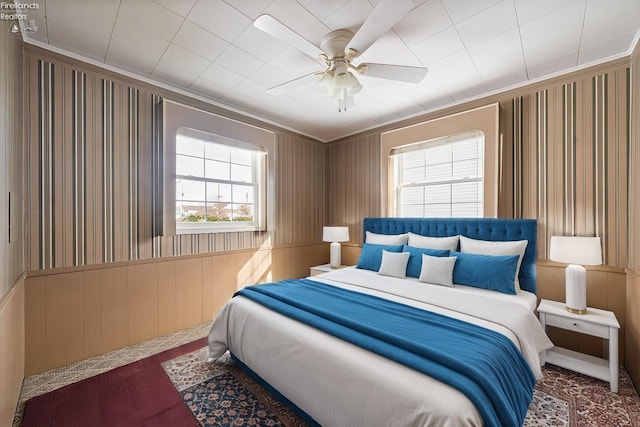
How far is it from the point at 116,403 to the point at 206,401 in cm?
63

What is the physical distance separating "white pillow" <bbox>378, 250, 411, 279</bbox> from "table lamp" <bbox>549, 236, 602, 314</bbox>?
1323 mm

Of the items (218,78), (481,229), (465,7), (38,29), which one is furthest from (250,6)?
(481,229)

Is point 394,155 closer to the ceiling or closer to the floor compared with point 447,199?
closer to the ceiling

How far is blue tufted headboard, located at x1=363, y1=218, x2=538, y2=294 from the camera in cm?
266

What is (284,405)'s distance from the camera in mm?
1880

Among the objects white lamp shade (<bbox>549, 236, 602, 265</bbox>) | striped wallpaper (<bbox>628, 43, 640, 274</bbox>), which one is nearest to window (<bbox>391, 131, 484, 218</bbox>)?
white lamp shade (<bbox>549, 236, 602, 265</bbox>)

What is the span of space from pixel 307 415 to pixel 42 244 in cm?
Result: 252

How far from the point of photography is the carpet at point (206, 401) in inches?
68.4

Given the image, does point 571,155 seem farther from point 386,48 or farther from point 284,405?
point 284,405

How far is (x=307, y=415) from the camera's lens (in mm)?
1589

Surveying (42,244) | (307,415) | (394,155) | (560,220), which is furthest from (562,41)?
(42,244)

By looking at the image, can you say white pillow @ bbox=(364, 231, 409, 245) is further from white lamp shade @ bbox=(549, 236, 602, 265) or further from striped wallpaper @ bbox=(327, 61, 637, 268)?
white lamp shade @ bbox=(549, 236, 602, 265)

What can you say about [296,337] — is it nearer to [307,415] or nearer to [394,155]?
[307,415]

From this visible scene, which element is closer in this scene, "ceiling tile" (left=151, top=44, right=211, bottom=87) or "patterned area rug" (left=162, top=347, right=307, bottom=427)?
"patterned area rug" (left=162, top=347, right=307, bottom=427)
